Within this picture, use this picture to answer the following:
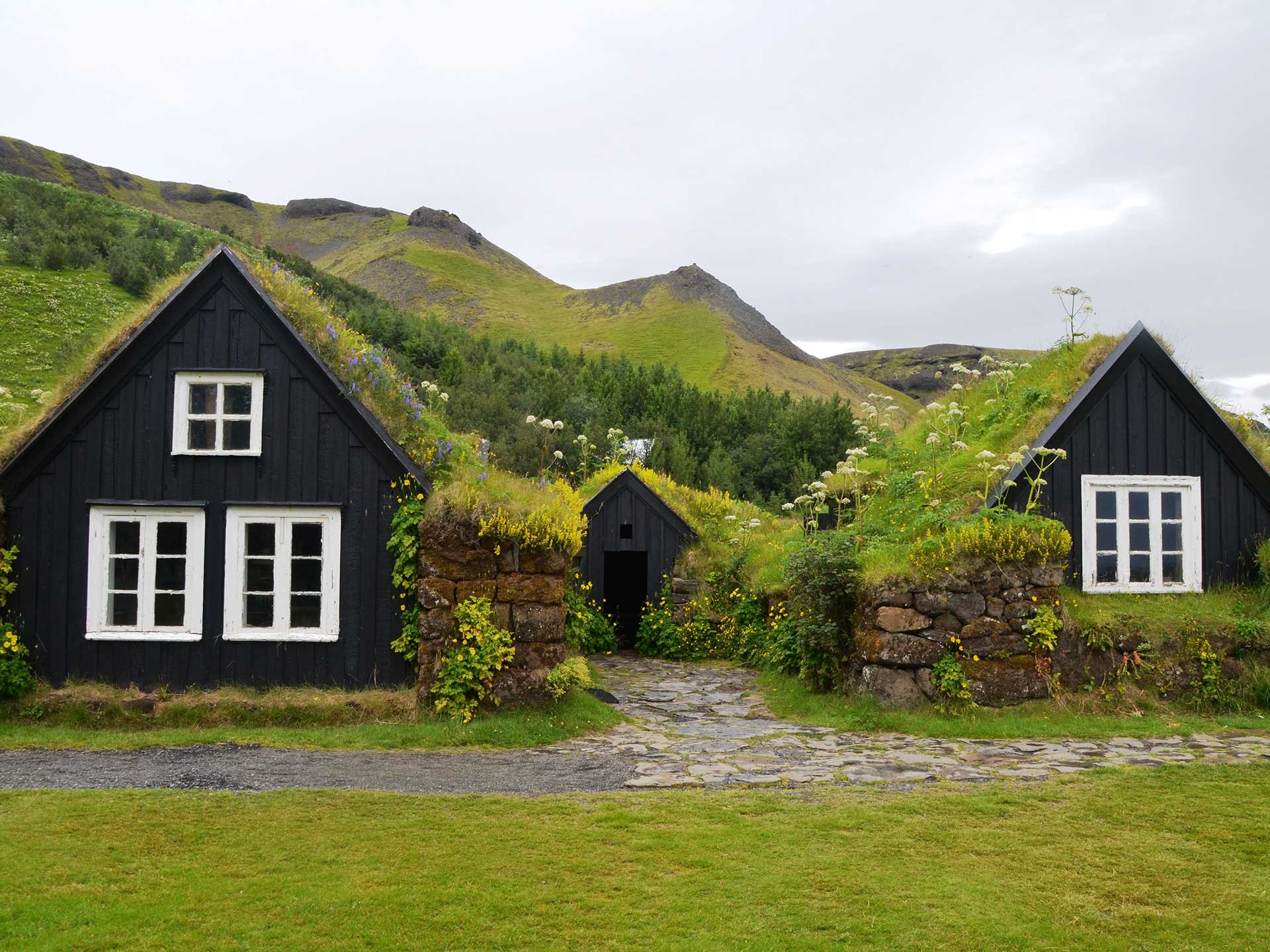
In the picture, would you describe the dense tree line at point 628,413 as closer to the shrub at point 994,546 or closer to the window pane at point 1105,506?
the window pane at point 1105,506

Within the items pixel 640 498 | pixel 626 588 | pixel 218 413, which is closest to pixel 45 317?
pixel 626 588

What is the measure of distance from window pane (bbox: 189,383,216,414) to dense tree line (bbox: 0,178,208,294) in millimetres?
33970

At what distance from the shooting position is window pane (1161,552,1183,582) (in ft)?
45.5

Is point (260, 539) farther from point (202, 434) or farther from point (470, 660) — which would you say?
point (470, 660)

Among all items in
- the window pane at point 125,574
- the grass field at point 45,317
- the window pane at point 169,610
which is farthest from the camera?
the grass field at point 45,317

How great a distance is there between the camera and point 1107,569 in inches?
539

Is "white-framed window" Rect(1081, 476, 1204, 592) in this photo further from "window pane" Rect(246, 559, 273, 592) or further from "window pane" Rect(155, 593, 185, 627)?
"window pane" Rect(155, 593, 185, 627)

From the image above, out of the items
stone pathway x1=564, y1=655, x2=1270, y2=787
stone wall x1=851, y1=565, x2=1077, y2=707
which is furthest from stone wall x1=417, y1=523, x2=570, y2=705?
stone wall x1=851, y1=565, x2=1077, y2=707

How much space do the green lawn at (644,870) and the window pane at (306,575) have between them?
3844mm

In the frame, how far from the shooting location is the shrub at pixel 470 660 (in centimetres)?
1121

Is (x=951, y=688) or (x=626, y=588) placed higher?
(x=626, y=588)

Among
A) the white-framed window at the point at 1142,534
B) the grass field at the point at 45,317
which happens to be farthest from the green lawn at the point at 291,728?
the grass field at the point at 45,317

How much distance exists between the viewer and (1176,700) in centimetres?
1262

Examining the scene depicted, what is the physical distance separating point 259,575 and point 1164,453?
1312 cm
